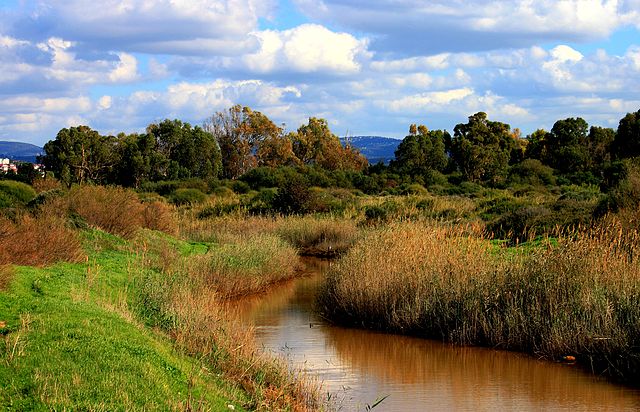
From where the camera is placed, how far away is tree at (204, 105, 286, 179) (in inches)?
3216

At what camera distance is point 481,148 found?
69312 mm

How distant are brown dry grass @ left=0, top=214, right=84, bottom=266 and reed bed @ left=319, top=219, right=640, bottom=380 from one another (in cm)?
626

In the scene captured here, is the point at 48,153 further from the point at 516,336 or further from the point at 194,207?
the point at 516,336

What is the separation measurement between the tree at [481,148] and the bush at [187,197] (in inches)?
1007

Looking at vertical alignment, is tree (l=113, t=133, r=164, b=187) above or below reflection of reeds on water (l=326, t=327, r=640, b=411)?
above

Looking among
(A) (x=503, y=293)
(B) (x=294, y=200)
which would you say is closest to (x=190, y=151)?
(B) (x=294, y=200)

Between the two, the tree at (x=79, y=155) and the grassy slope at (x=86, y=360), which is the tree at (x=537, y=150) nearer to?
the tree at (x=79, y=155)

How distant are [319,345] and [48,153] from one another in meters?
48.5

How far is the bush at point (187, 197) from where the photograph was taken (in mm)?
49291

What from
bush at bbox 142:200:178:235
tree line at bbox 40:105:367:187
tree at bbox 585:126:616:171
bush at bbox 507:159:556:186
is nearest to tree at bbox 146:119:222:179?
tree line at bbox 40:105:367:187

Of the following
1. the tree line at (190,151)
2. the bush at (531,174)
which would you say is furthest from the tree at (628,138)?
the tree line at (190,151)

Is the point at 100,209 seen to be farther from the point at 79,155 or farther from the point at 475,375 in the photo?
the point at 79,155

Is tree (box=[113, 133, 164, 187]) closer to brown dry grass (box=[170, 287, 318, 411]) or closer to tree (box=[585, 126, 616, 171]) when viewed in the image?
tree (box=[585, 126, 616, 171])

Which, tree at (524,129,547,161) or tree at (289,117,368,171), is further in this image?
tree at (289,117,368,171)
